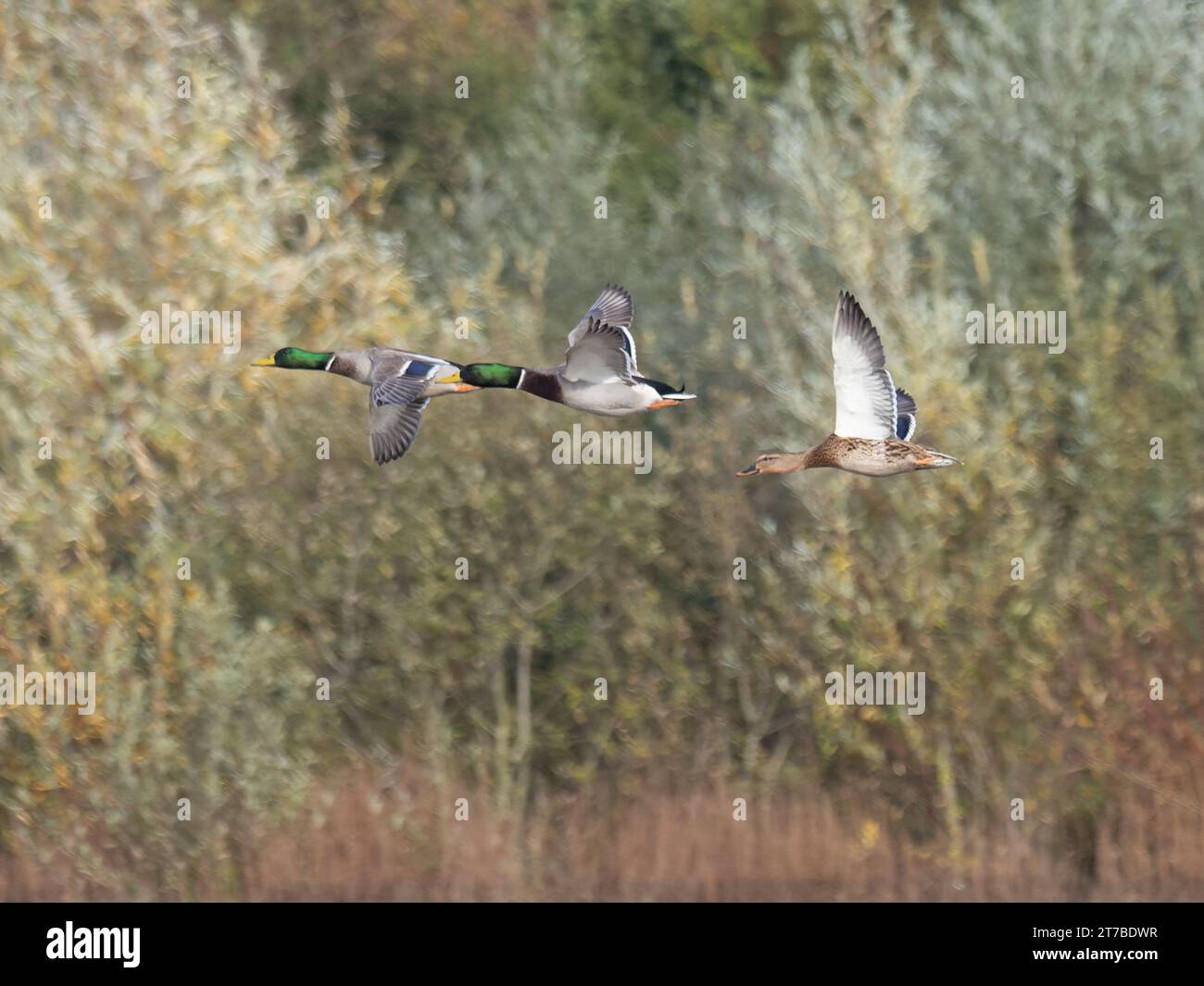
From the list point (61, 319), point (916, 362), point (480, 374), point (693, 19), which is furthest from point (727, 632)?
point (693, 19)

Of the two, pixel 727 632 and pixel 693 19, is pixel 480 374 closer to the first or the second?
pixel 727 632

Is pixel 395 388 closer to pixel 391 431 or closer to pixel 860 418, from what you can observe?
pixel 391 431

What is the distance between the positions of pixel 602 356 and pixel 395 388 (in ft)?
3.00

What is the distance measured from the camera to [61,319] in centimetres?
1470

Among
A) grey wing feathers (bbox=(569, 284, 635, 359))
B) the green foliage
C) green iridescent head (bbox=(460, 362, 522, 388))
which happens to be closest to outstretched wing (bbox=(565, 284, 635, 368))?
grey wing feathers (bbox=(569, 284, 635, 359))

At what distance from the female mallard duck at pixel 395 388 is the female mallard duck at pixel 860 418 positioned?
1.43m

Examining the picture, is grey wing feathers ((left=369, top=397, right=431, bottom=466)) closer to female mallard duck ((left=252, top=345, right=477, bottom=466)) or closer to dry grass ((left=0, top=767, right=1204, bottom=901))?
female mallard duck ((left=252, top=345, right=477, bottom=466))

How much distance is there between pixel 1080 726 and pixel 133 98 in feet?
25.2

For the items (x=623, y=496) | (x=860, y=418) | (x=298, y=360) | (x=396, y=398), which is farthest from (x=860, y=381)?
(x=623, y=496)

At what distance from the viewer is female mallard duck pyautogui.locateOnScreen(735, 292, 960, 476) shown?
31.2ft

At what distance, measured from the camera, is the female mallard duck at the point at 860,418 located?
952 centimetres

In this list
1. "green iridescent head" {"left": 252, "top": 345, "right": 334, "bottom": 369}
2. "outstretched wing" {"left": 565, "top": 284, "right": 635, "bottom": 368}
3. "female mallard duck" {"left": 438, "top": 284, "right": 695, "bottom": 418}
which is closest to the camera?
"female mallard duck" {"left": 438, "top": 284, "right": 695, "bottom": 418}

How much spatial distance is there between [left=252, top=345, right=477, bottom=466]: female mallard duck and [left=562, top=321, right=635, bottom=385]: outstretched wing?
461 mm

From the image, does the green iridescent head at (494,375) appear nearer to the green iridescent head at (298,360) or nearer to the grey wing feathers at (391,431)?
the grey wing feathers at (391,431)
